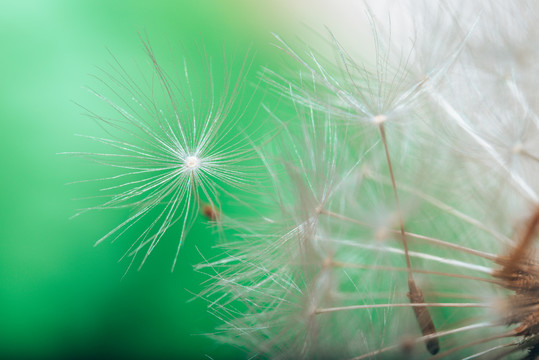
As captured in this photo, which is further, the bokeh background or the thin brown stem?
the bokeh background

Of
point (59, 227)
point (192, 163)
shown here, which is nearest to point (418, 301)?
point (192, 163)

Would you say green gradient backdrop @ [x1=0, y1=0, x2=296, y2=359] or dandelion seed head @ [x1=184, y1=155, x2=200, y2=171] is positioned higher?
green gradient backdrop @ [x1=0, y1=0, x2=296, y2=359]

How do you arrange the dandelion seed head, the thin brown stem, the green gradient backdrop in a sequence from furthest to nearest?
the green gradient backdrop → the dandelion seed head → the thin brown stem

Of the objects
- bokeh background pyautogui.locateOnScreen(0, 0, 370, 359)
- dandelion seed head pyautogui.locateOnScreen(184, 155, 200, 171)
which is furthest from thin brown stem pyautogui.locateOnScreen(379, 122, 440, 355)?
bokeh background pyautogui.locateOnScreen(0, 0, 370, 359)

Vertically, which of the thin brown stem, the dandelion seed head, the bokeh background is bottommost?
the thin brown stem

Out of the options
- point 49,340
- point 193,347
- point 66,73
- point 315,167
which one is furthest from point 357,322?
point 66,73

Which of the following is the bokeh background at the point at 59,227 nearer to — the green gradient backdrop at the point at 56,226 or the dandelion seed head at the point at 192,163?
the green gradient backdrop at the point at 56,226

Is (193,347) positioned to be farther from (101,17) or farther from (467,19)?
(467,19)

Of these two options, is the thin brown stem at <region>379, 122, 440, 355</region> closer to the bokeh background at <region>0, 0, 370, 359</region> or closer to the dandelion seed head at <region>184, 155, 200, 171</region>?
the dandelion seed head at <region>184, 155, 200, 171</region>

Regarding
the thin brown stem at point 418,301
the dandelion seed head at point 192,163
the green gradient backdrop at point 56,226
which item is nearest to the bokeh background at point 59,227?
the green gradient backdrop at point 56,226
